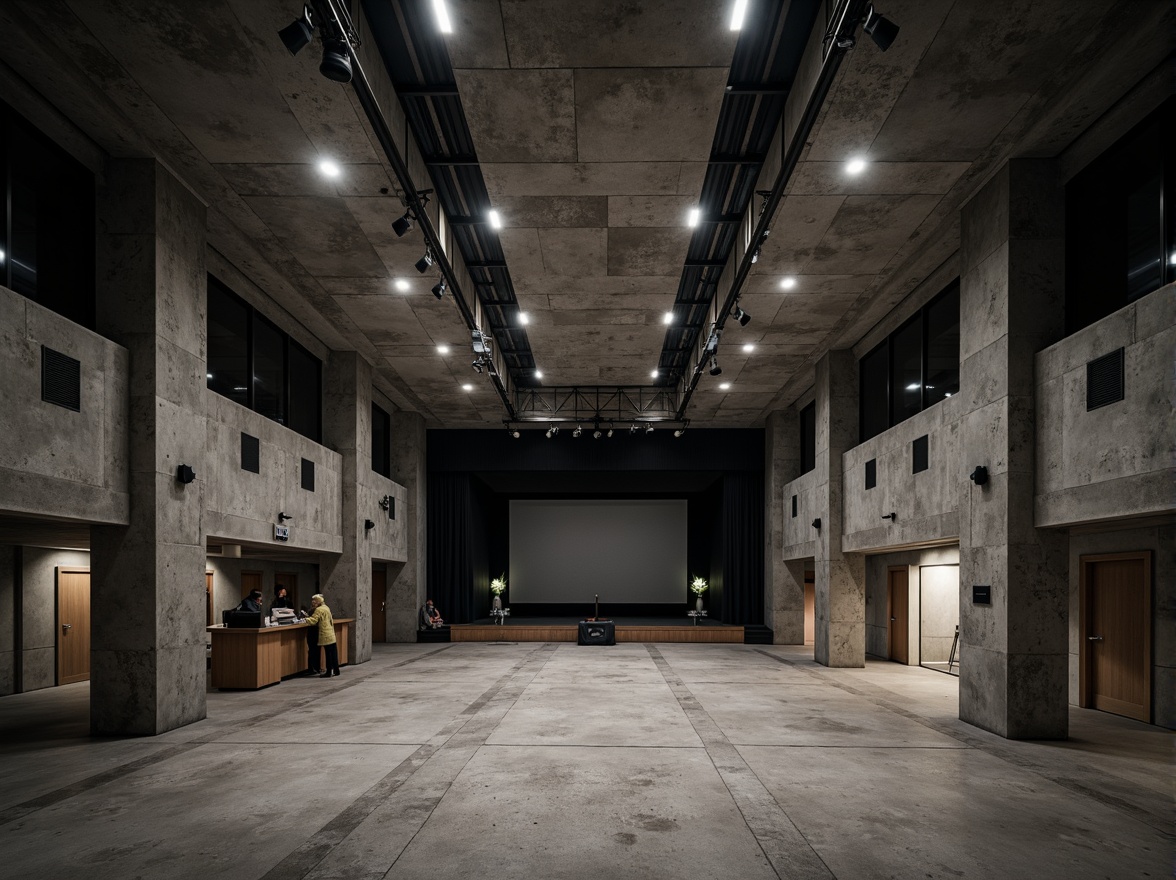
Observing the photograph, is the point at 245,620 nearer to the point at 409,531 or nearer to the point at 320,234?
the point at 320,234

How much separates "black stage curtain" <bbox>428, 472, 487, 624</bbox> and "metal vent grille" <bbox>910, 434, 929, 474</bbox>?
1352cm

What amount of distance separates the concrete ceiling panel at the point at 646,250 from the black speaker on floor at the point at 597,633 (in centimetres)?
1054

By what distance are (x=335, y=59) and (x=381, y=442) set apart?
1536cm

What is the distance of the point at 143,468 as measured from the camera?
779cm

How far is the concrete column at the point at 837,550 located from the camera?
1411 cm

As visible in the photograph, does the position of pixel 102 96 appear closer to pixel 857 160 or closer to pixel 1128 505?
pixel 857 160

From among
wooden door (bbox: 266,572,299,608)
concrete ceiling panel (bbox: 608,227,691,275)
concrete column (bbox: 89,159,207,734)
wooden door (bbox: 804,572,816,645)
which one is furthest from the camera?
wooden door (bbox: 804,572,816,645)

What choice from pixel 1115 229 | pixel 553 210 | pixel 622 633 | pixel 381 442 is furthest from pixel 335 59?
pixel 622 633

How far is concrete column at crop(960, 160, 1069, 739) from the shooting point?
7.73 meters

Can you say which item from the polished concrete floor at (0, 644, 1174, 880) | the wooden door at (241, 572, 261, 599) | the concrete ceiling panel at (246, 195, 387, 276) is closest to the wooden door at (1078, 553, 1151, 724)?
the polished concrete floor at (0, 644, 1174, 880)

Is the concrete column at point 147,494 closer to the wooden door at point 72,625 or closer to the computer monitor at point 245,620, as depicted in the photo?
the computer monitor at point 245,620

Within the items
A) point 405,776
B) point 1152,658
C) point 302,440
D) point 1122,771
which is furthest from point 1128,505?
point 302,440

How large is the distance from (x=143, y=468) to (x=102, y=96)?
137 inches

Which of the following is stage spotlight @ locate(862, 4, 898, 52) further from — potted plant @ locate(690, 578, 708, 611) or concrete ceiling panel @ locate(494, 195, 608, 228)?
potted plant @ locate(690, 578, 708, 611)
